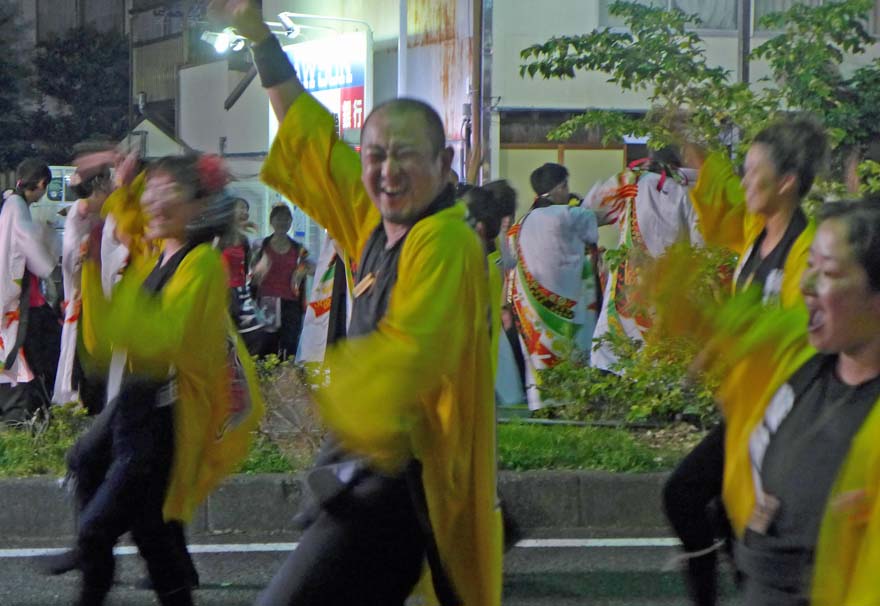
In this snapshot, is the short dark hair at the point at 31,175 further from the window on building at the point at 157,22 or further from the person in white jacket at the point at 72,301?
the window on building at the point at 157,22

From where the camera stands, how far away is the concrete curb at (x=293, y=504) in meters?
6.47

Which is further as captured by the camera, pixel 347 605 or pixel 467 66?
pixel 467 66

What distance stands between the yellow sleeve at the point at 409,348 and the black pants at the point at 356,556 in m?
0.11

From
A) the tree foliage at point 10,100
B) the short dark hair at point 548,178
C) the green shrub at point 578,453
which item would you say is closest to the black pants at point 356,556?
the green shrub at point 578,453

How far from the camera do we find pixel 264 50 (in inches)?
143

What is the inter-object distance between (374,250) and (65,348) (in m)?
5.65

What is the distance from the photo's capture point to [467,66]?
16.5m

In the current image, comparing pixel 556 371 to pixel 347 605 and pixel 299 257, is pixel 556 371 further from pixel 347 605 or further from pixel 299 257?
pixel 347 605

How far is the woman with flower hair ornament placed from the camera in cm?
399

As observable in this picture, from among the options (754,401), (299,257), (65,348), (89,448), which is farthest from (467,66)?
(754,401)

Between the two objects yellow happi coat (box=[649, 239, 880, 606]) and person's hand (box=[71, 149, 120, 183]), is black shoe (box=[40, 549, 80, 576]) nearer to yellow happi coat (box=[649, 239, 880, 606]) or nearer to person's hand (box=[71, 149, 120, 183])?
person's hand (box=[71, 149, 120, 183])

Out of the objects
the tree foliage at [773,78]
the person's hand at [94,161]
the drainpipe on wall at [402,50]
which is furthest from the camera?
the drainpipe on wall at [402,50]

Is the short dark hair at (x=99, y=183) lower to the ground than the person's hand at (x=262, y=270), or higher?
higher

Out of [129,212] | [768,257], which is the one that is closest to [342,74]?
[129,212]
